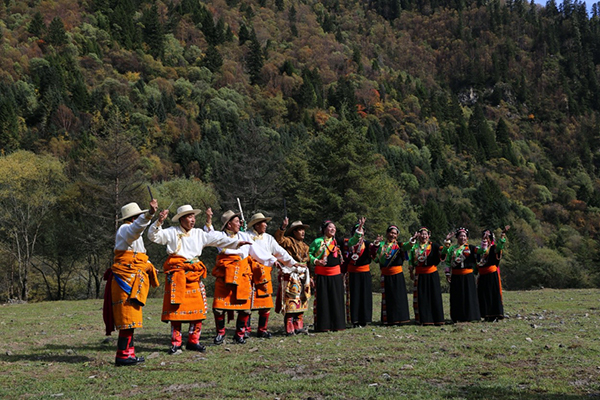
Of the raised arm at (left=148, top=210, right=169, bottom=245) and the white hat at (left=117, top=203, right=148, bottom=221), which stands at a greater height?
the white hat at (left=117, top=203, right=148, bottom=221)

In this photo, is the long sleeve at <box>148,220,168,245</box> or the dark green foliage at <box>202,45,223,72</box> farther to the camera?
the dark green foliage at <box>202,45,223,72</box>

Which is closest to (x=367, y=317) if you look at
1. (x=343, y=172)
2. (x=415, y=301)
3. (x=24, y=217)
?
(x=415, y=301)

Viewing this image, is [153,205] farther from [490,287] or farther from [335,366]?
[490,287]

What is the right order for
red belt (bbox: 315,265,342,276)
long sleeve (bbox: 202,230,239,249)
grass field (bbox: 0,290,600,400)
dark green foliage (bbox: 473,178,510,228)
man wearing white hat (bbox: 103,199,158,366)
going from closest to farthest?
grass field (bbox: 0,290,600,400) < man wearing white hat (bbox: 103,199,158,366) < long sleeve (bbox: 202,230,239,249) < red belt (bbox: 315,265,342,276) < dark green foliage (bbox: 473,178,510,228)

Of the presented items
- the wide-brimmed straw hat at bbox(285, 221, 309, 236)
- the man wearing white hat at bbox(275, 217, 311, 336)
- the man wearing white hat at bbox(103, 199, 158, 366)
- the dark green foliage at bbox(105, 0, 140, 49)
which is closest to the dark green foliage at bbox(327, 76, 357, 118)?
the dark green foliage at bbox(105, 0, 140, 49)

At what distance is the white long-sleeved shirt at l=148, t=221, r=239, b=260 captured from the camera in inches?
405

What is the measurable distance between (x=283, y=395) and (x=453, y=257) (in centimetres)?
867

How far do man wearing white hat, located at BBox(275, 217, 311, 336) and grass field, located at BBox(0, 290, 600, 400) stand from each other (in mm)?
633

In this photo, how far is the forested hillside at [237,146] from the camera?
43.2 meters

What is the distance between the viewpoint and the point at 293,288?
42.7ft

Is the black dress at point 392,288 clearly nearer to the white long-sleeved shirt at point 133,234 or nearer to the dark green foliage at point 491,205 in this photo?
the white long-sleeved shirt at point 133,234

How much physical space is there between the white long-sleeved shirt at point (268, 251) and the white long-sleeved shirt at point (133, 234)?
2979 mm

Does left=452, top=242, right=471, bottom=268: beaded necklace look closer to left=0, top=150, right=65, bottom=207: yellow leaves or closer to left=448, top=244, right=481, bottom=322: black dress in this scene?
left=448, top=244, right=481, bottom=322: black dress

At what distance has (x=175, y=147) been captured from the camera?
101500 millimetres
